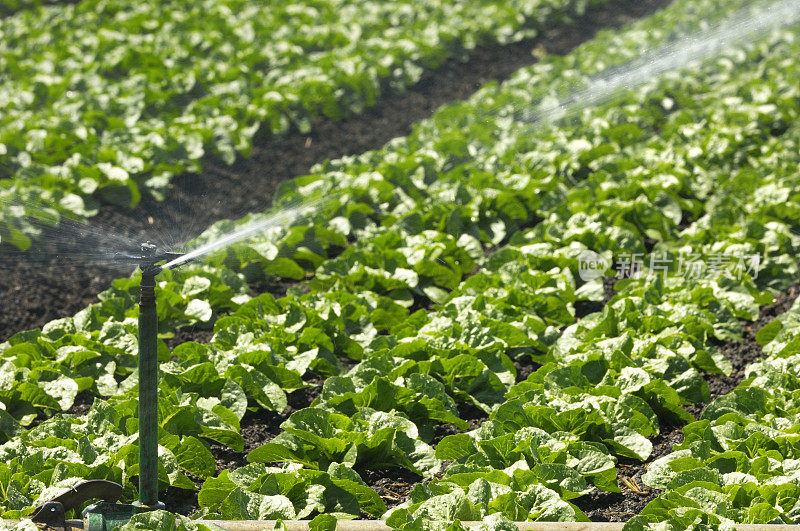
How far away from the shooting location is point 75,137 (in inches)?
273

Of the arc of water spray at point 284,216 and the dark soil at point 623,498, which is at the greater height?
the arc of water spray at point 284,216

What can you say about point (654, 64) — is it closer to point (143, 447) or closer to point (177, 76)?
point (177, 76)

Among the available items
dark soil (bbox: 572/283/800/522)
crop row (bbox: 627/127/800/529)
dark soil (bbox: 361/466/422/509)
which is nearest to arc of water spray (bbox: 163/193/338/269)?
dark soil (bbox: 361/466/422/509)

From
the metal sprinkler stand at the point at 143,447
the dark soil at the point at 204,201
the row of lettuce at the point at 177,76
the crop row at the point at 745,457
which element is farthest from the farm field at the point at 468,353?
the row of lettuce at the point at 177,76

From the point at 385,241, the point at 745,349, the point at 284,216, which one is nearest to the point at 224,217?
the point at 284,216

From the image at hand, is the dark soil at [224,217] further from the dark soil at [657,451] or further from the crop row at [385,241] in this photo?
the crop row at [385,241]

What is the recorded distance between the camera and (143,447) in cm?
263

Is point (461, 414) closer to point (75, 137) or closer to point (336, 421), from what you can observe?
point (336, 421)

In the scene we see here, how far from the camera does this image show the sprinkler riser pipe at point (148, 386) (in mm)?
2508

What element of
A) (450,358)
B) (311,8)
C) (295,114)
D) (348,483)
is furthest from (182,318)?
(311,8)

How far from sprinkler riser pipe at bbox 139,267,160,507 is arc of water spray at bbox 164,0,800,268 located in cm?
259

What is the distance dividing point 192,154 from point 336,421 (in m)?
4.10

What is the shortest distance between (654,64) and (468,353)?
714 cm

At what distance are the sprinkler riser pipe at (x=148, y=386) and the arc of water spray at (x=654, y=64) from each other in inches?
102
